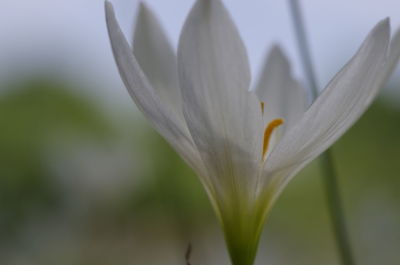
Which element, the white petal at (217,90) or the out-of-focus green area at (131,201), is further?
the out-of-focus green area at (131,201)

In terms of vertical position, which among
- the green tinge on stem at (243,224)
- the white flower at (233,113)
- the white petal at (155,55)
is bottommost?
Result: the green tinge on stem at (243,224)

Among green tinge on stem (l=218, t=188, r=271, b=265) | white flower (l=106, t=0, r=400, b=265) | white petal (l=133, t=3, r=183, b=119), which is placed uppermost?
white petal (l=133, t=3, r=183, b=119)

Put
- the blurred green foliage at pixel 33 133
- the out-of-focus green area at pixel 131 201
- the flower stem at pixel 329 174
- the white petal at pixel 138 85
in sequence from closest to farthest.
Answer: the white petal at pixel 138 85 < the flower stem at pixel 329 174 < the out-of-focus green area at pixel 131 201 < the blurred green foliage at pixel 33 133

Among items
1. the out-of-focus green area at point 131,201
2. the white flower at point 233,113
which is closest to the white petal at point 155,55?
the white flower at point 233,113

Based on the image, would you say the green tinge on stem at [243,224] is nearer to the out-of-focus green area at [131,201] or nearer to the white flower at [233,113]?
the white flower at [233,113]

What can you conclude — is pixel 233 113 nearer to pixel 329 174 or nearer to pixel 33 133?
pixel 329 174

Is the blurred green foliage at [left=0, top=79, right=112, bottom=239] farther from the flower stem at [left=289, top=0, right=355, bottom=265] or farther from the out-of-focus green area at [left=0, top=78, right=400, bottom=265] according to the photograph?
the flower stem at [left=289, top=0, right=355, bottom=265]

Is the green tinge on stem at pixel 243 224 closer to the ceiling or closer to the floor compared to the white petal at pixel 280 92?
closer to the floor

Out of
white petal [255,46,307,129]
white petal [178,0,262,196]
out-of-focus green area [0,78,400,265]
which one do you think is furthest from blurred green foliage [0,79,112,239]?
white petal [178,0,262,196]
